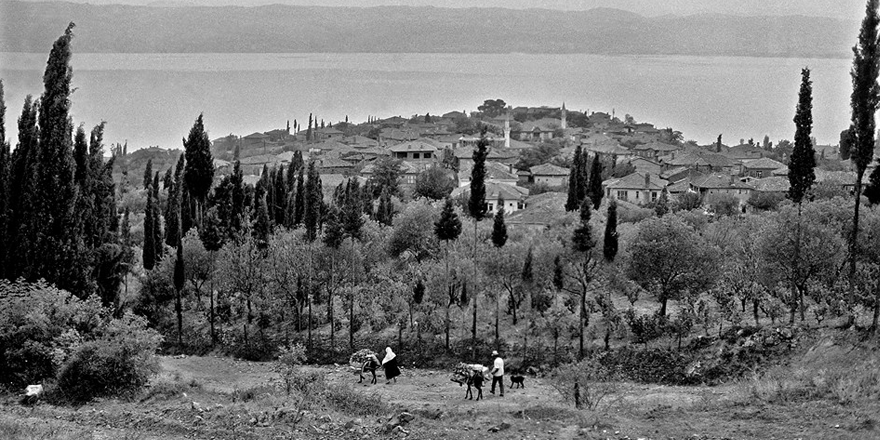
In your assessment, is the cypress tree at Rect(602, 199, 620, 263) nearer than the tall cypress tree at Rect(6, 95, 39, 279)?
No

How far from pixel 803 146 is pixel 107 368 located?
16.9 meters

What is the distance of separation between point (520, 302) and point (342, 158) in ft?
206

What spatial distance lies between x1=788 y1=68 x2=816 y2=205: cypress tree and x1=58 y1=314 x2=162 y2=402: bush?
51.7 ft

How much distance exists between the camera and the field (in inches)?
486

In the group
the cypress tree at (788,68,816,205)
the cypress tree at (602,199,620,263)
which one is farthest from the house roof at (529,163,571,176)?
the cypress tree at (788,68,816,205)

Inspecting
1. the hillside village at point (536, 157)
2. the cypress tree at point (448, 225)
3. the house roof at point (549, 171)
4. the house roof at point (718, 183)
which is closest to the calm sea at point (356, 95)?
the hillside village at point (536, 157)

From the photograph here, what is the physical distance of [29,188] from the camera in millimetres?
19078

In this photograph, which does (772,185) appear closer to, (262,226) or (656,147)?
(262,226)

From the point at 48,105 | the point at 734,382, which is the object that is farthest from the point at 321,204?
the point at 734,382

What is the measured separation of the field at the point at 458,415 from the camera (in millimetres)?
12344

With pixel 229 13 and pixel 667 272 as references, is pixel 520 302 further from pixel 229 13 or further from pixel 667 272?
pixel 229 13

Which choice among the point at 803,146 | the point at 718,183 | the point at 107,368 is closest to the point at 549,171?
the point at 718,183

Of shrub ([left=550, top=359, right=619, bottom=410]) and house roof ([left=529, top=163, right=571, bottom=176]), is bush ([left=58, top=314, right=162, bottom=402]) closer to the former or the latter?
shrub ([left=550, top=359, right=619, bottom=410])

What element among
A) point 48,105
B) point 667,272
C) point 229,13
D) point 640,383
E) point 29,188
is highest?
point 229,13
